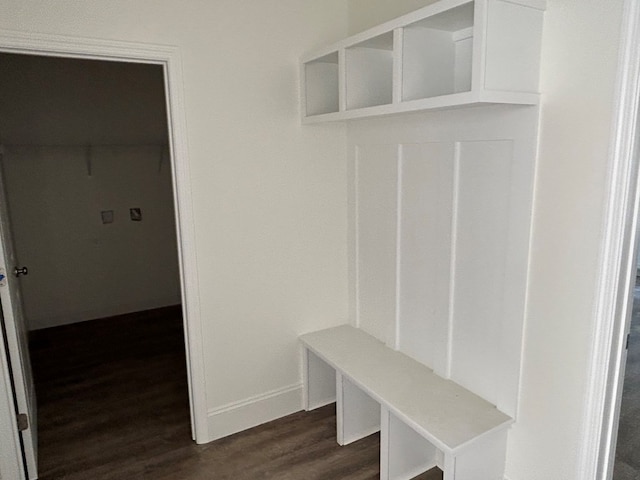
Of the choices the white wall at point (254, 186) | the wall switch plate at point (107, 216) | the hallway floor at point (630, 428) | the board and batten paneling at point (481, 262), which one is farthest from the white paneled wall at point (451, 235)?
the wall switch plate at point (107, 216)

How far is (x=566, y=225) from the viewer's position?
1.68m

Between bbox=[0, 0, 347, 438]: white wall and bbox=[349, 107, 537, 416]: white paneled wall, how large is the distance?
0.27 metres

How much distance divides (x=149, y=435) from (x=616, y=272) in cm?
248

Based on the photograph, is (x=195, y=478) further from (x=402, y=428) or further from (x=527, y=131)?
(x=527, y=131)

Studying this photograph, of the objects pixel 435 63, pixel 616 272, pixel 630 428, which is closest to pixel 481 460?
pixel 616 272

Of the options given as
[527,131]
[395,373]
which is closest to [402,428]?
[395,373]

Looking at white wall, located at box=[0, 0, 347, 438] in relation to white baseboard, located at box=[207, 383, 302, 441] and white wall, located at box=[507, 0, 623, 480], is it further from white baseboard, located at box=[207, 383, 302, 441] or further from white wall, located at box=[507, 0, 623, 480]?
white wall, located at box=[507, 0, 623, 480]

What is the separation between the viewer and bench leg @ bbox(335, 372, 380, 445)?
2514 mm

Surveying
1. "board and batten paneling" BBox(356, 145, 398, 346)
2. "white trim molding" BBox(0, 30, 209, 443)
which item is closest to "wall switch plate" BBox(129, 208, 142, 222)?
"white trim molding" BBox(0, 30, 209, 443)

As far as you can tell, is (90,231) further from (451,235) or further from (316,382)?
(451,235)

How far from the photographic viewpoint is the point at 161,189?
4734 mm

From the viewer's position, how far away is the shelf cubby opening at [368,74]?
2.24 metres

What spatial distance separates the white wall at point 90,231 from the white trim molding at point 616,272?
161 inches

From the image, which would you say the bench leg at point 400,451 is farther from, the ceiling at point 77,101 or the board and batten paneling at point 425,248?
the ceiling at point 77,101
